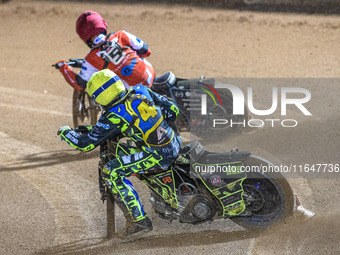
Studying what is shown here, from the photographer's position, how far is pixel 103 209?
875 centimetres

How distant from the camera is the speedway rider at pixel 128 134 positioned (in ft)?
23.9

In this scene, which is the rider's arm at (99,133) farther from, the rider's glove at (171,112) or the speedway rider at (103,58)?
the speedway rider at (103,58)

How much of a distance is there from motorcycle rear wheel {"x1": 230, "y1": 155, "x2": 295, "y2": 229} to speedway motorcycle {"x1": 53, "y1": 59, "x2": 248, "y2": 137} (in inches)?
127

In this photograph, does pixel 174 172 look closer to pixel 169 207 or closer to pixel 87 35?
pixel 169 207

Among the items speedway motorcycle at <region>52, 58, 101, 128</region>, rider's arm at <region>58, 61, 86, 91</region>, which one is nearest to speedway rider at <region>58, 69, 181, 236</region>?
rider's arm at <region>58, 61, 86, 91</region>

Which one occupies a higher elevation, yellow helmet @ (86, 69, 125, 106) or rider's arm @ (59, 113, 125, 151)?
yellow helmet @ (86, 69, 125, 106)

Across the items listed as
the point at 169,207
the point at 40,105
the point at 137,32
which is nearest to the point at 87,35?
the point at 40,105

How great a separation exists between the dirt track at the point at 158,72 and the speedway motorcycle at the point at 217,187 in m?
0.32

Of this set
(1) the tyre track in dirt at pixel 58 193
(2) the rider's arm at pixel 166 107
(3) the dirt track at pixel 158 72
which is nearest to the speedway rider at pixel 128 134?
(2) the rider's arm at pixel 166 107

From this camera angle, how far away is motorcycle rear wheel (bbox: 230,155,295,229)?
7500 mm

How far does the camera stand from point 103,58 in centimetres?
1002

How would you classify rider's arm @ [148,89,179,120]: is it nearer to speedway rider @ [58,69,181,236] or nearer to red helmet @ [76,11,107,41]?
speedway rider @ [58,69,181,236]

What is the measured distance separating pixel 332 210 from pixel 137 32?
9.33 metres

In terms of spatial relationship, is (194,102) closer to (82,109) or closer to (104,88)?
(82,109)
